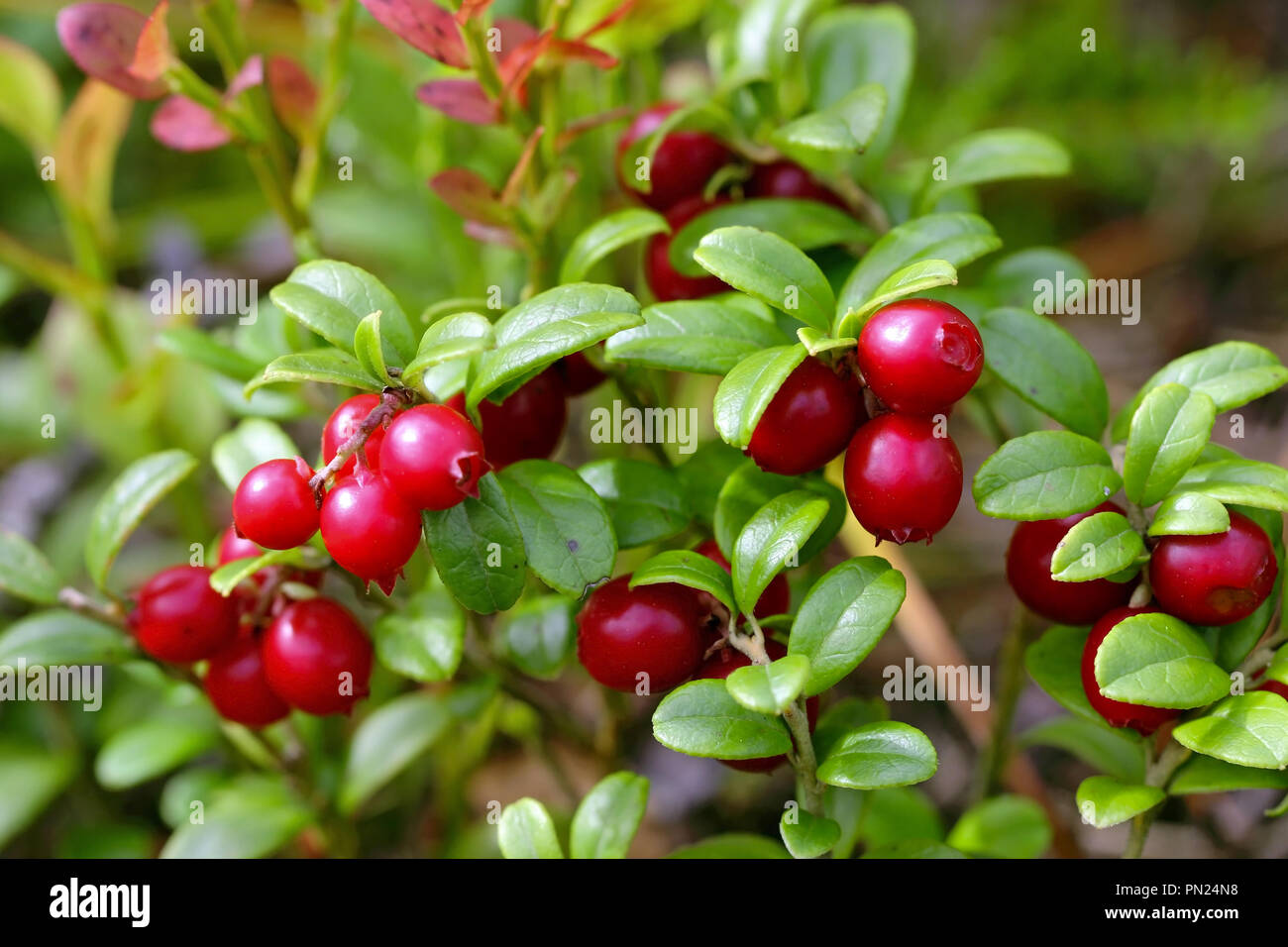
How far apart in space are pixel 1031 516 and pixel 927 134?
234cm

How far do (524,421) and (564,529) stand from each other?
21 centimetres

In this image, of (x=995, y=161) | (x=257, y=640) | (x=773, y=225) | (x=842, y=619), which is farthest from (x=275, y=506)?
(x=995, y=161)

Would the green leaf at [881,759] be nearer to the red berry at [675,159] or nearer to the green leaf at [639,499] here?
the green leaf at [639,499]

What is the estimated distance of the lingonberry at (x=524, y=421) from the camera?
152cm

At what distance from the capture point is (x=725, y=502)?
59.9 inches

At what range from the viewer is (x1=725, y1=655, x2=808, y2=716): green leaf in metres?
1.18

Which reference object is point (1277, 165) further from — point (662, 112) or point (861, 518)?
point (861, 518)

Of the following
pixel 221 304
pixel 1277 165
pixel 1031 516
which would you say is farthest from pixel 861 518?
pixel 1277 165

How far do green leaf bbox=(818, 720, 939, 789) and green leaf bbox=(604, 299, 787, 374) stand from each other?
494 millimetres

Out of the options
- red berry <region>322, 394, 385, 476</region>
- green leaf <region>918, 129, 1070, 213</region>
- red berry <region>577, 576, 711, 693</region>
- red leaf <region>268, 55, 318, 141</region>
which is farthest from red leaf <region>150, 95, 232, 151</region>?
green leaf <region>918, 129, 1070, 213</region>

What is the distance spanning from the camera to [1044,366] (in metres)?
1.56

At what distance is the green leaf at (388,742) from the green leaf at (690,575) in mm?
761

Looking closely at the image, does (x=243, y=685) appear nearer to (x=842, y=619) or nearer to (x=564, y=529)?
(x=564, y=529)

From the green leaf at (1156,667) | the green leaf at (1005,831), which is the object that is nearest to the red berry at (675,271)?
the green leaf at (1156,667)
